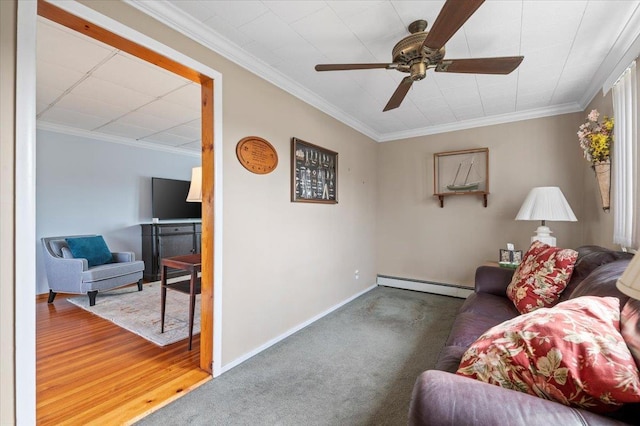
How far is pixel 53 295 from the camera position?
3.69 meters

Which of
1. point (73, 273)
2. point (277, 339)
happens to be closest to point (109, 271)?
point (73, 273)

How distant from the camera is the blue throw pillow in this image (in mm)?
3822

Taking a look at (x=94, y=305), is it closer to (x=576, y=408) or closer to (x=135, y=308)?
(x=135, y=308)

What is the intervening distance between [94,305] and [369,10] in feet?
14.5

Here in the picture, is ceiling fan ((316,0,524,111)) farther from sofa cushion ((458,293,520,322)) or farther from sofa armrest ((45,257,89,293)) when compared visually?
sofa armrest ((45,257,89,293))

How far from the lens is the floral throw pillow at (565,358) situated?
2.32 feet

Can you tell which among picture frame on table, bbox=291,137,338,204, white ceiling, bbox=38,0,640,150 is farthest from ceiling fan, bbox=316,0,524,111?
picture frame on table, bbox=291,137,338,204

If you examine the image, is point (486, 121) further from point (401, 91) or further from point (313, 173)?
point (313, 173)

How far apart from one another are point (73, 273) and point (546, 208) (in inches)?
216

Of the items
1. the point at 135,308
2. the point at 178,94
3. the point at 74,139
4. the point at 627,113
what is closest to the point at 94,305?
the point at 135,308

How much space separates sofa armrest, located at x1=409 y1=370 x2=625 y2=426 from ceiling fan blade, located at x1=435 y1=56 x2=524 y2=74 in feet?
5.61

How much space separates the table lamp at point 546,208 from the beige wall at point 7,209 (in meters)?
3.81

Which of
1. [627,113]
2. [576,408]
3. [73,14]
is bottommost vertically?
[576,408]

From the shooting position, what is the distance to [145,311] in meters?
3.36
